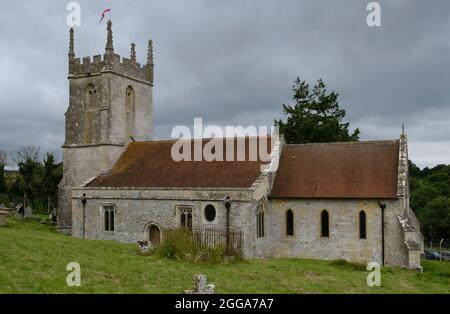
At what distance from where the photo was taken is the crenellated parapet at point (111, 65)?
3178 cm

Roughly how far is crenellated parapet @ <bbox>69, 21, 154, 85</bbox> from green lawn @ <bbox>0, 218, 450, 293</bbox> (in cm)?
1570

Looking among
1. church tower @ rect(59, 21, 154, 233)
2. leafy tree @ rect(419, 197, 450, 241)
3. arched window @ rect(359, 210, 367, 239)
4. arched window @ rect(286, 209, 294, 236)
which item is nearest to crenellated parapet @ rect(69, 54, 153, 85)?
church tower @ rect(59, 21, 154, 233)

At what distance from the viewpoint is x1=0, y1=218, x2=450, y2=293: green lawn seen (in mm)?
12680

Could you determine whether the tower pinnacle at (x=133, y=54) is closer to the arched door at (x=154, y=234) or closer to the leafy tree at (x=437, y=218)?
the arched door at (x=154, y=234)

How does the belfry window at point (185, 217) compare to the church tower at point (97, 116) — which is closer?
the belfry window at point (185, 217)

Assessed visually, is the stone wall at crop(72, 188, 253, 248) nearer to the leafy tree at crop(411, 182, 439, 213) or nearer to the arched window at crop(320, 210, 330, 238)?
the arched window at crop(320, 210, 330, 238)

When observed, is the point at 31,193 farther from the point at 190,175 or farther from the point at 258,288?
the point at 258,288

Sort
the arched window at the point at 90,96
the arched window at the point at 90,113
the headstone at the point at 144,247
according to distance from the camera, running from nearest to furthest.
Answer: the headstone at the point at 144,247
the arched window at the point at 90,113
the arched window at the point at 90,96

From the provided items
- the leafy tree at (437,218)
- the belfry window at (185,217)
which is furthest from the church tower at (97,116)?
the leafy tree at (437,218)

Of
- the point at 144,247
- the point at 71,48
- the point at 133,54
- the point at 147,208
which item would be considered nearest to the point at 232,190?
the point at 147,208

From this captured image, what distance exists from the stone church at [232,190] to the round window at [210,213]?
6 cm

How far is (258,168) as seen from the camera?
27078 mm

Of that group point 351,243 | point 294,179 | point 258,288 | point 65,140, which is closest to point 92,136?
point 65,140
